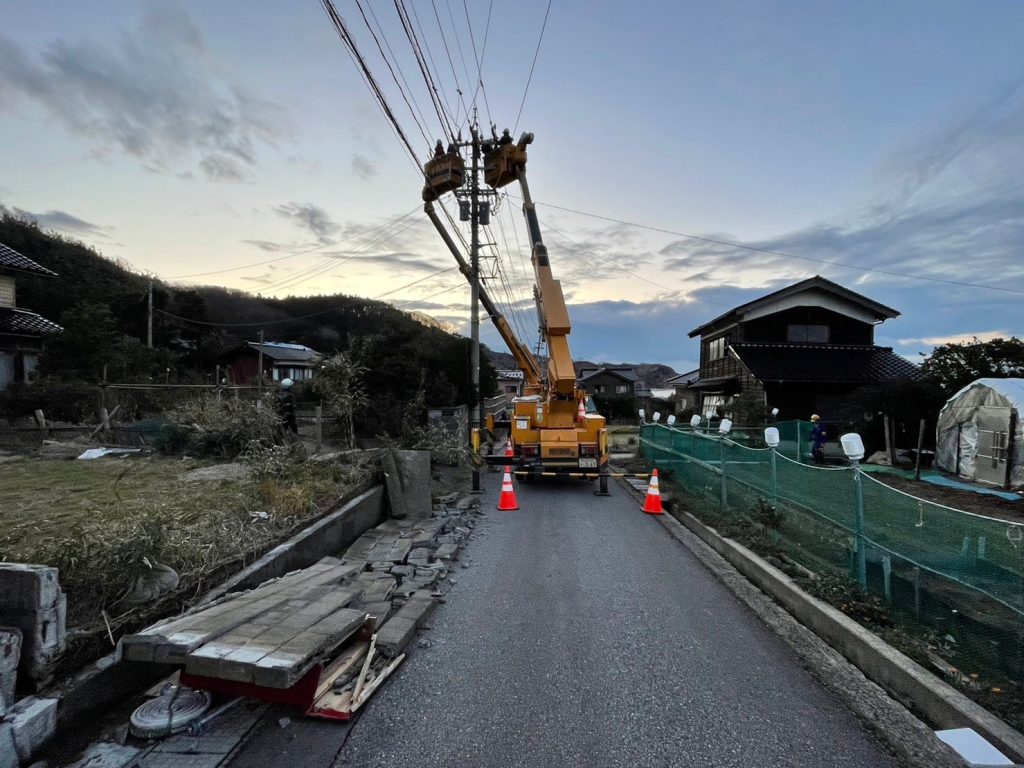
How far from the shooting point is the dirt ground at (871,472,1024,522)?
9.57 meters

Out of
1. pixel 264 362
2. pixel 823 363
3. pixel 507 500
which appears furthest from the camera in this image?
pixel 264 362

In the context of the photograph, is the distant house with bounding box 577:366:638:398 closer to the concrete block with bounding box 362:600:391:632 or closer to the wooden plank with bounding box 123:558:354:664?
the concrete block with bounding box 362:600:391:632

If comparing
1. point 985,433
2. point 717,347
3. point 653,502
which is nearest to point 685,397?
point 717,347

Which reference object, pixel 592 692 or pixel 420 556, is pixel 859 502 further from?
pixel 420 556

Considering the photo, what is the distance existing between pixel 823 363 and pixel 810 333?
2.42m

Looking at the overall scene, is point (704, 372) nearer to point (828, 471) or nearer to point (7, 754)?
point (828, 471)

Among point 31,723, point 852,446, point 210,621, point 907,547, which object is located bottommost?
point 31,723

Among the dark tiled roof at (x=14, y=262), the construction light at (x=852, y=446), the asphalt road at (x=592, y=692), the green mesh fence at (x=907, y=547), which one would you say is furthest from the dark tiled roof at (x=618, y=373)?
the construction light at (x=852, y=446)

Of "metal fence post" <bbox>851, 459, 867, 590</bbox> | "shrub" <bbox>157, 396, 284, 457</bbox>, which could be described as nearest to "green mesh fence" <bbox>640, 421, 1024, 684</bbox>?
"metal fence post" <bbox>851, 459, 867, 590</bbox>

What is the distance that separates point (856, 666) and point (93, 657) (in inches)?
197

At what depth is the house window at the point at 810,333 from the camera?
25.7 m

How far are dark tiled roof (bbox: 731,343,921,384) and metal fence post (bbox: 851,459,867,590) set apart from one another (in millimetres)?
18663

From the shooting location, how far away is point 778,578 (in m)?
5.32

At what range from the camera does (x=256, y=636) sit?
330 cm
